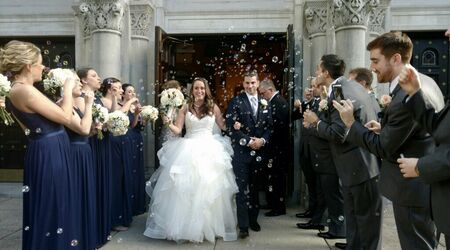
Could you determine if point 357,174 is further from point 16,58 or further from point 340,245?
point 16,58

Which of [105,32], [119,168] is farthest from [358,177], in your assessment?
[105,32]

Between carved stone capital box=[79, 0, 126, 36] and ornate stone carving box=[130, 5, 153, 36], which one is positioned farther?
ornate stone carving box=[130, 5, 153, 36]

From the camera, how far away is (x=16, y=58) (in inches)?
141

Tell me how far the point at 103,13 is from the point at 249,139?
366cm

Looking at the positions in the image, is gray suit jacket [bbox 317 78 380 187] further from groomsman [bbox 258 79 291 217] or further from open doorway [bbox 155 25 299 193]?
open doorway [bbox 155 25 299 193]

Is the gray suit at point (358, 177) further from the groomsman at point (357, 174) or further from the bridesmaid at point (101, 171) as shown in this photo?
the bridesmaid at point (101, 171)

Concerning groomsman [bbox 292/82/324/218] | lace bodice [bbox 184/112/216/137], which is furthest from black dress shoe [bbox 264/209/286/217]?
lace bodice [bbox 184/112/216/137]

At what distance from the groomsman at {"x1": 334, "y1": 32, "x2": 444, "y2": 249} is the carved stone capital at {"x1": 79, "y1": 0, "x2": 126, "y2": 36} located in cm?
539

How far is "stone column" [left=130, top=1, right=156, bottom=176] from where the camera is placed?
26.5 feet

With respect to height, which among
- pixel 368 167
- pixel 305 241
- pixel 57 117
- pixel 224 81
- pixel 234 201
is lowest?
pixel 305 241

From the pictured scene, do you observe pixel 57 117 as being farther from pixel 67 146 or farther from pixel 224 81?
pixel 224 81

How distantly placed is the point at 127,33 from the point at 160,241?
4.26 meters

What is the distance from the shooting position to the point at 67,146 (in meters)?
3.97

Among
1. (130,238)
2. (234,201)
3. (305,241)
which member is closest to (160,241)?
(130,238)
